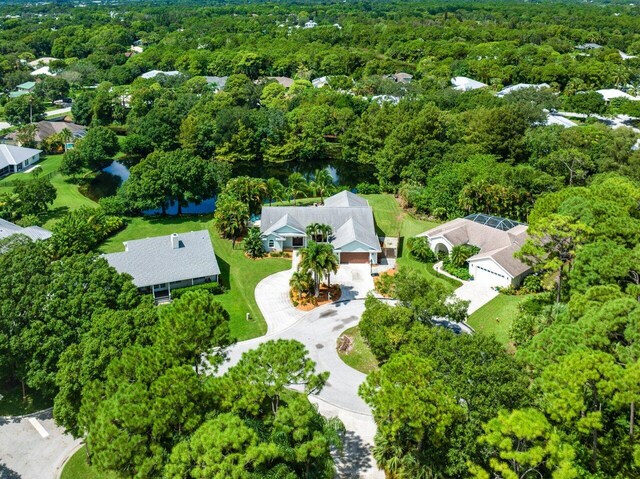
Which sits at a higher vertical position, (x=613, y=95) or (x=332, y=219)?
(x=332, y=219)

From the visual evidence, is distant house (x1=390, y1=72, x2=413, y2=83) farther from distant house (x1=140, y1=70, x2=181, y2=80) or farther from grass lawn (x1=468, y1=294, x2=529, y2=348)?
grass lawn (x1=468, y1=294, x2=529, y2=348)

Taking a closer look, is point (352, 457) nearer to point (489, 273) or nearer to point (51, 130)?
point (489, 273)

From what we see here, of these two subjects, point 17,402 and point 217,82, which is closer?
point 17,402

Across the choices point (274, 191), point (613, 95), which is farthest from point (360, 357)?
point (613, 95)

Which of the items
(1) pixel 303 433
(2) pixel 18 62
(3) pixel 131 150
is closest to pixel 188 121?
(3) pixel 131 150

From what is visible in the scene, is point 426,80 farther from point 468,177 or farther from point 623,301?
point 623,301

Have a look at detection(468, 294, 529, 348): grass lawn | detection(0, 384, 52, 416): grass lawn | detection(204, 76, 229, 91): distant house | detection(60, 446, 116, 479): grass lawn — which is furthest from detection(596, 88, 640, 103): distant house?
detection(60, 446, 116, 479): grass lawn
